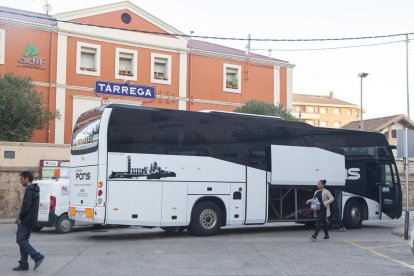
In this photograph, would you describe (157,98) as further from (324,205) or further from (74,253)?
(74,253)

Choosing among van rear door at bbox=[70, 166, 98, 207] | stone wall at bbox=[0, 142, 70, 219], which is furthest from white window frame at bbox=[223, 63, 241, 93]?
van rear door at bbox=[70, 166, 98, 207]

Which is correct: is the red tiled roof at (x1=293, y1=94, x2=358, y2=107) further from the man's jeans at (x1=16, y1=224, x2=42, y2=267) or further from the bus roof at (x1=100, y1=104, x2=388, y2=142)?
the man's jeans at (x1=16, y1=224, x2=42, y2=267)

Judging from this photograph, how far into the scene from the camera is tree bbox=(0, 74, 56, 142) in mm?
26297

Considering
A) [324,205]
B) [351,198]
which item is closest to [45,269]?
[324,205]

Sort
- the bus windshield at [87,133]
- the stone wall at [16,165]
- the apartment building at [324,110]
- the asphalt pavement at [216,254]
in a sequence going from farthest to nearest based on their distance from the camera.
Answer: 1. the apartment building at [324,110]
2. the stone wall at [16,165]
3. the bus windshield at [87,133]
4. the asphalt pavement at [216,254]

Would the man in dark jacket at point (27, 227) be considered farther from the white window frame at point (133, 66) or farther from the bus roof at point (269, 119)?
the white window frame at point (133, 66)

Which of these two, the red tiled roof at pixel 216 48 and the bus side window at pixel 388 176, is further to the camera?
the red tiled roof at pixel 216 48

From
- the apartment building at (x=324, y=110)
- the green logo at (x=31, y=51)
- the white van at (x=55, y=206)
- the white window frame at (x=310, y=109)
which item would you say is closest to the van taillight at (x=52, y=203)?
the white van at (x=55, y=206)

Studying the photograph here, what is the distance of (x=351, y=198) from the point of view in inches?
768

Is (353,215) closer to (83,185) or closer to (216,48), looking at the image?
(83,185)

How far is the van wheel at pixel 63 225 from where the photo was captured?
675 inches

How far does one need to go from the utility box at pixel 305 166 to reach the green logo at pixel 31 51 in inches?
755

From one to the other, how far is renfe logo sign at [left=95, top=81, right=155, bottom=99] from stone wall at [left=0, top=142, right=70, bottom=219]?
7.58m

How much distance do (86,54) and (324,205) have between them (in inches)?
860
